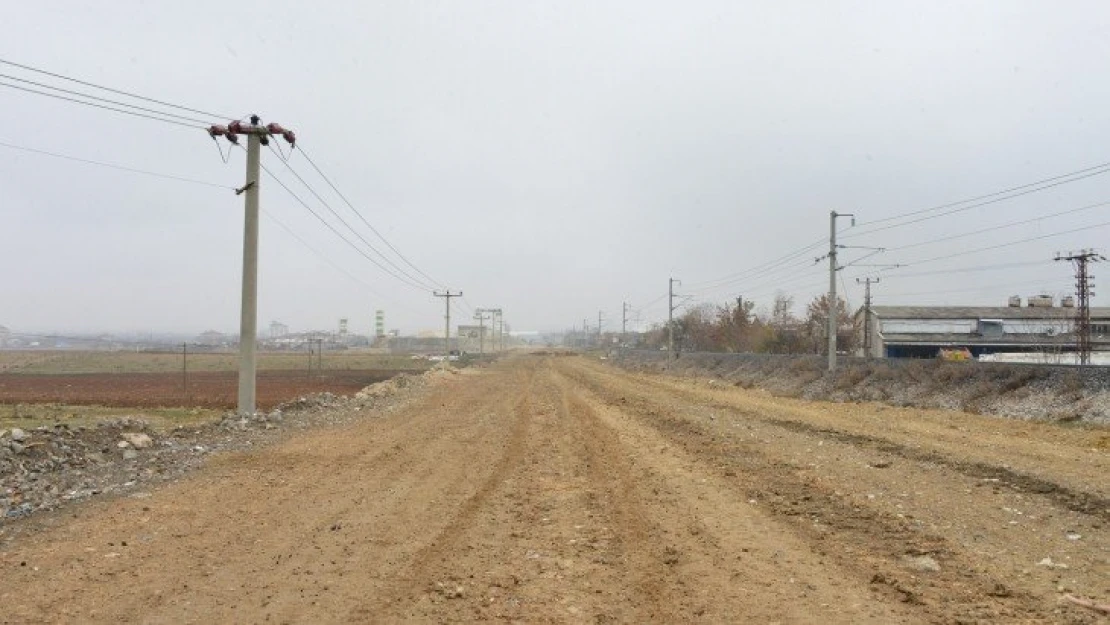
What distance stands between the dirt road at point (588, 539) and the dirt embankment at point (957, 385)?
304 inches

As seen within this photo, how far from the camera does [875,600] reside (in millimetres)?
5660

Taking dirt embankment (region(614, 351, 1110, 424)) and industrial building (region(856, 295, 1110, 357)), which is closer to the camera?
dirt embankment (region(614, 351, 1110, 424))

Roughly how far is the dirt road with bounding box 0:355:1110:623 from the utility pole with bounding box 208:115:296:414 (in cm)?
591

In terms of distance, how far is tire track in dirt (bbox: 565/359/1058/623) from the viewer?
18.2 feet

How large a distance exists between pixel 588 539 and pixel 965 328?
8601cm

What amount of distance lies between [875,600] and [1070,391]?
64.9 feet

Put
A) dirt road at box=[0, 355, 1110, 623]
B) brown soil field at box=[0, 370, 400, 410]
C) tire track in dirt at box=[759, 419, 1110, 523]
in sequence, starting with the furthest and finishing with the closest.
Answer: brown soil field at box=[0, 370, 400, 410]
tire track in dirt at box=[759, 419, 1110, 523]
dirt road at box=[0, 355, 1110, 623]

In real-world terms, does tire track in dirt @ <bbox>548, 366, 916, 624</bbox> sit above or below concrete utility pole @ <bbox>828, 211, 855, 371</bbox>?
below

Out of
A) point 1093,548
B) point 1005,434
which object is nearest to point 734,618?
point 1093,548

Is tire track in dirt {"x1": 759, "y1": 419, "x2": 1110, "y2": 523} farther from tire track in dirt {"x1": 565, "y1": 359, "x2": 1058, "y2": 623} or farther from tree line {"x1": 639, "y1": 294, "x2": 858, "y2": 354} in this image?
tree line {"x1": 639, "y1": 294, "x2": 858, "y2": 354}

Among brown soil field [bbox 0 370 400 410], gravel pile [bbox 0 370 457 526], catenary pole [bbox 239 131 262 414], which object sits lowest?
brown soil field [bbox 0 370 400 410]

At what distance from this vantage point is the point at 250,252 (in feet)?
63.1

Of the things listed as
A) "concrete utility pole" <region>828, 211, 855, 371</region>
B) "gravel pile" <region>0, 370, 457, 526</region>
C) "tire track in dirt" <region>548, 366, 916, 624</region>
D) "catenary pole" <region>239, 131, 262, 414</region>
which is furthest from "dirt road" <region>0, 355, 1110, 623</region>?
"concrete utility pole" <region>828, 211, 855, 371</region>

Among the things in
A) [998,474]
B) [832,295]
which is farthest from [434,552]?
[832,295]
